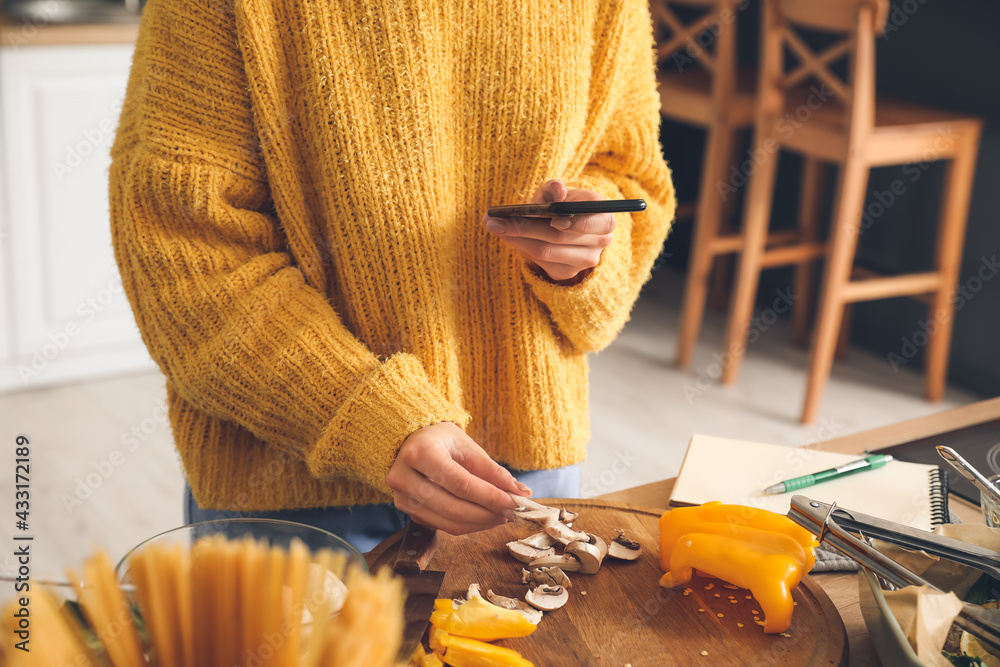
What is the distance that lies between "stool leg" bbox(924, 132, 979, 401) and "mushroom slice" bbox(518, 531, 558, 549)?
7.20ft

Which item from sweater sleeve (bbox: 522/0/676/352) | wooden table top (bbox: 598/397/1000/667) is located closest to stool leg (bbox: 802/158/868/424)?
wooden table top (bbox: 598/397/1000/667)

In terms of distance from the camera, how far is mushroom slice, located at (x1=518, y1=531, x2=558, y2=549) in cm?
73

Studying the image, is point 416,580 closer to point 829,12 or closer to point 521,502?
point 521,502

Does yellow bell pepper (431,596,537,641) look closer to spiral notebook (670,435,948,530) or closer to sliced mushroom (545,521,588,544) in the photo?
sliced mushroom (545,521,588,544)

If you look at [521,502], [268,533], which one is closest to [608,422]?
[521,502]

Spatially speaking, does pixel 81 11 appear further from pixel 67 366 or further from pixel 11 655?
pixel 11 655

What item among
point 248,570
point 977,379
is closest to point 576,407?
point 248,570

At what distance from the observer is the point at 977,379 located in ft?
9.13

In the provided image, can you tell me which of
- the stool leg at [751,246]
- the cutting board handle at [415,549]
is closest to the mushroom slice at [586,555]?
the cutting board handle at [415,549]

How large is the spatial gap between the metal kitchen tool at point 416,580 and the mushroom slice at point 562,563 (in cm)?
8

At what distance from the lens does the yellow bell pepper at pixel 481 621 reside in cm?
62

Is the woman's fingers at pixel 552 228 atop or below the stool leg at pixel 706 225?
atop

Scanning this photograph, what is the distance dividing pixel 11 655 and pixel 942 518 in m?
0.72

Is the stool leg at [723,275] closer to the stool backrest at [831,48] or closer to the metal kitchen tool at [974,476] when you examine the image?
the stool backrest at [831,48]
